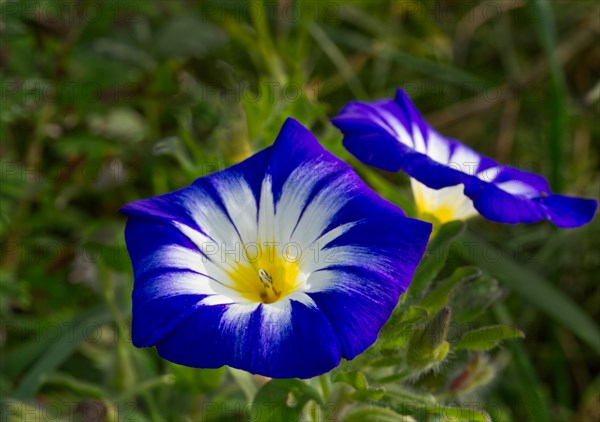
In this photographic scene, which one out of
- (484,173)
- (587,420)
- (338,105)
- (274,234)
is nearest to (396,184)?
(338,105)

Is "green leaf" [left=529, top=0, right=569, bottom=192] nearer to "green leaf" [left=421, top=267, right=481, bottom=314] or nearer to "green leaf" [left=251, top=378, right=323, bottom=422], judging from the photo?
"green leaf" [left=421, top=267, right=481, bottom=314]

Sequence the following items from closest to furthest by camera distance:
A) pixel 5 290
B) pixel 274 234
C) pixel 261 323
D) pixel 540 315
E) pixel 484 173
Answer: pixel 261 323 < pixel 274 234 < pixel 484 173 < pixel 5 290 < pixel 540 315

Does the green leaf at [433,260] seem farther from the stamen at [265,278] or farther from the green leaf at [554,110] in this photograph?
the green leaf at [554,110]

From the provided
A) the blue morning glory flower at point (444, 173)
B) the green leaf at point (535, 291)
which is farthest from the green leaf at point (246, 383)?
the green leaf at point (535, 291)

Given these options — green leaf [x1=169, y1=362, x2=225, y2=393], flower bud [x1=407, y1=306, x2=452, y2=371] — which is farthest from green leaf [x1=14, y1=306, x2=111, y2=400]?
flower bud [x1=407, y1=306, x2=452, y2=371]

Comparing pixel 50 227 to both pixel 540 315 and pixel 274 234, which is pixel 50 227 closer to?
pixel 274 234

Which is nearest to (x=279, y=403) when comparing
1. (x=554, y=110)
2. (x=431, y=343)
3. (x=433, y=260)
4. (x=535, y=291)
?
A: (x=431, y=343)

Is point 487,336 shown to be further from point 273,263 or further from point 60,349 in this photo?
point 60,349
